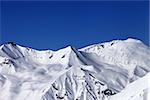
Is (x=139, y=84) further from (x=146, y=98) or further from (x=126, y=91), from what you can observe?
(x=146, y=98)

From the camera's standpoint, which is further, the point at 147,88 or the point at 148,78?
the point at 148,78

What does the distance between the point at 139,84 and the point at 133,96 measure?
6.74m

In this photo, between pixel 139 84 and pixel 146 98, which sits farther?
pixel 139 84

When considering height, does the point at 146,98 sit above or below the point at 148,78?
below

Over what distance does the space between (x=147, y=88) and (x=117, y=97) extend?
53.6 ft

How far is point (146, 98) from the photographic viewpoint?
3009 inches

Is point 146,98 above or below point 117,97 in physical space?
below

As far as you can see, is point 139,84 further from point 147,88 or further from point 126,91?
point 147,88

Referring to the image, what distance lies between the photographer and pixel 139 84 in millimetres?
91938

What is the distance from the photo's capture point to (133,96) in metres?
85.6

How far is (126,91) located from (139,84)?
13.3 ft

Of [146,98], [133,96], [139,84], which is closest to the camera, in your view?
[146,98]

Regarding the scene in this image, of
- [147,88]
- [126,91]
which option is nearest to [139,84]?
[126,91]

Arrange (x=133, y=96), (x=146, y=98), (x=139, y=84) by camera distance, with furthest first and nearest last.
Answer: (x=139, y=84) < (x=133, y=96) < (x=146, y=98)
